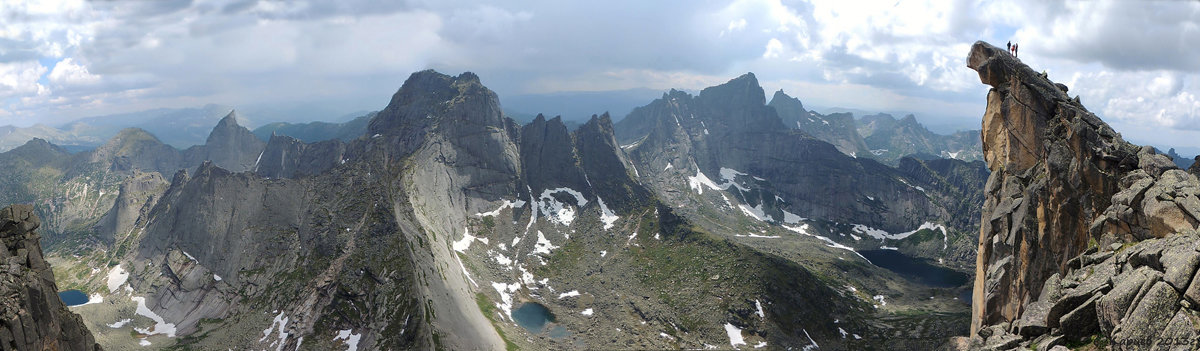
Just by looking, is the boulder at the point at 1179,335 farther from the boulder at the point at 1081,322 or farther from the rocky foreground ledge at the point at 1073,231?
the boulder at the point at 1081,322

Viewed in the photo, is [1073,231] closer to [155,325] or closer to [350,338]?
[350,338]

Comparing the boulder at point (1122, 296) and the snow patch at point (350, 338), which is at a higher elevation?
the boulder at point (1122, 296)

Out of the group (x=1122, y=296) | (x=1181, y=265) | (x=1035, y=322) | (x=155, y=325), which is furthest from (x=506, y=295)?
(x=1181, y=265)

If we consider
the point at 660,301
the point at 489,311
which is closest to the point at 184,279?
the point at 489,311

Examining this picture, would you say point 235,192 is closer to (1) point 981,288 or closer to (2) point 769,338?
(2) point 769,338

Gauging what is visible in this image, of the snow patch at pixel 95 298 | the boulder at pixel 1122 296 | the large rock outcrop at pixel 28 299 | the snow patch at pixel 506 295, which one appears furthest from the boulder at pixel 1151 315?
the snow patch at pixel 95 298

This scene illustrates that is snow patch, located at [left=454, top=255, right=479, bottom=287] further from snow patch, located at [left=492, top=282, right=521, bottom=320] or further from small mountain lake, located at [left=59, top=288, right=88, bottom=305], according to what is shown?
A: small mountain lake, located at [left=59, top=288, right=88, bottom=305]
